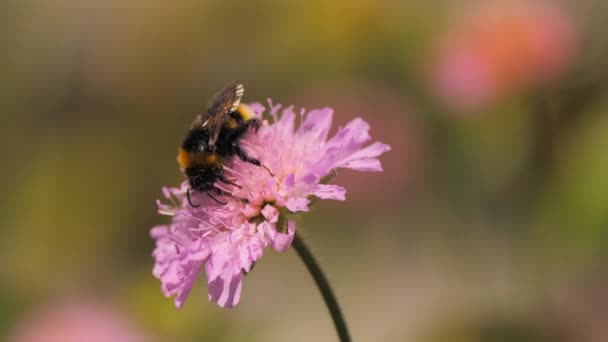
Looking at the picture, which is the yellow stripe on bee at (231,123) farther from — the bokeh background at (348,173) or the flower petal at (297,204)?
the bokeh background at (348,173)

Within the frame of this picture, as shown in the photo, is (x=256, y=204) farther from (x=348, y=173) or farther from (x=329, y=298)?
(x=348, y=173)

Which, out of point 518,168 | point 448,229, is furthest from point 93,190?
point 518,168

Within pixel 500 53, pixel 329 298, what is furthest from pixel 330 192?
pixel 500 53

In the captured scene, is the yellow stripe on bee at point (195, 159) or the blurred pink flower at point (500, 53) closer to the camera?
the yellow stripe on bee at point (195, 159)

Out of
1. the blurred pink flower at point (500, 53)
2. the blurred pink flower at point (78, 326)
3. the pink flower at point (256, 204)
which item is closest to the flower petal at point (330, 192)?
the pink flower at point (256, 204)

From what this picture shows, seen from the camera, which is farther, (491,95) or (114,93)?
(114,93)

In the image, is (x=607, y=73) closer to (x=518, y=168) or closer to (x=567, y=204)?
(x=518, y=168)

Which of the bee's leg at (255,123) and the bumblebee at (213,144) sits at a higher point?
the bee's leg at (255,123)

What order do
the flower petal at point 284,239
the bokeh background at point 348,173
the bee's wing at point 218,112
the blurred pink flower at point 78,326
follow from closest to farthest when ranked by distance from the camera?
the flower petal at point 284,239 < the bee's wing at point 218,112 < the blurred pink flower at point 78,326 < the bokeh background at point 348,173
